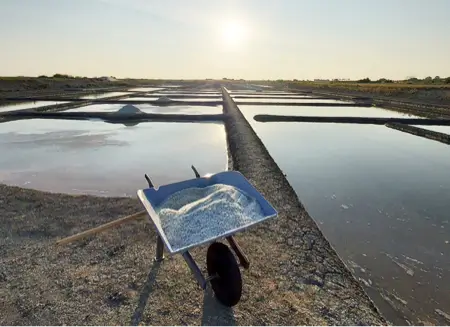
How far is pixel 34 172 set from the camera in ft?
23.9

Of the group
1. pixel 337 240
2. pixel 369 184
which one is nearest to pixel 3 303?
pixel 337 240

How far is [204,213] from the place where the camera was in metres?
2.81

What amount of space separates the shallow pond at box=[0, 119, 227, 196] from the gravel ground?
80.2 inches

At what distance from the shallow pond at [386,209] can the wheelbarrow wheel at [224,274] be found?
159 centimetres

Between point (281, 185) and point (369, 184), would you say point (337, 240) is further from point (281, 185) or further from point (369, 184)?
point (369, 184)

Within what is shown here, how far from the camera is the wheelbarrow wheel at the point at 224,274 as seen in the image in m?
2.60

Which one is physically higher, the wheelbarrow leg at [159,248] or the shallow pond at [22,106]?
the wheelbarrow leg at [159,248]

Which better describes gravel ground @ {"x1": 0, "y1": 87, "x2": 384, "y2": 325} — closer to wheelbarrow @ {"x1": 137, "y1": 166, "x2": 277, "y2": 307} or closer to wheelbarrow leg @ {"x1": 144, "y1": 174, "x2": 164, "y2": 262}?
wheelbarrow leg @ {"x1": 144, "y1": 174, "x2": 164, "y2": 262}

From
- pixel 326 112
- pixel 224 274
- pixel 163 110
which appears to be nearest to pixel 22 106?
pixel 163 110

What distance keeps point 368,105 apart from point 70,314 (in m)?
26.4

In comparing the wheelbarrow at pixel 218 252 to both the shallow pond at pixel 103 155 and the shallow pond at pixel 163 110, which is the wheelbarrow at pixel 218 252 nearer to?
the shallow pond at pixel 103 155

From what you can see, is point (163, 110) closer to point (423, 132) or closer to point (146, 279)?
point (423, 132)

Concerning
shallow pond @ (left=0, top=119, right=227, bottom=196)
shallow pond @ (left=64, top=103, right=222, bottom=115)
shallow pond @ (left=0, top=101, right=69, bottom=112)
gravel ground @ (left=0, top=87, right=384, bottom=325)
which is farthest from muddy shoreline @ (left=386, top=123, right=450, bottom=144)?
shallow pond @ (left=0, top=101, right=69, bottom=112)

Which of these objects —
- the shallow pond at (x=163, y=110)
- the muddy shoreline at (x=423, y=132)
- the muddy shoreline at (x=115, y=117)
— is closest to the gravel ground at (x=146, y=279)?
the muddy shoreline at (x=423, y=132)
